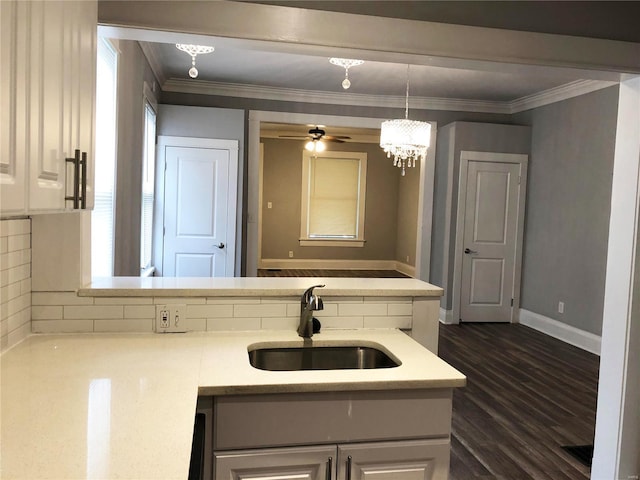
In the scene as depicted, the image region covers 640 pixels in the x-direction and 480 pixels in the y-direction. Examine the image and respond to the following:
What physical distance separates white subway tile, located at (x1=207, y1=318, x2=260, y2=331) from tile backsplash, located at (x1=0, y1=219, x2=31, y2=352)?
2.10 feet

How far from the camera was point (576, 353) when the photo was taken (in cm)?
473

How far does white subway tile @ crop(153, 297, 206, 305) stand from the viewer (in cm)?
193

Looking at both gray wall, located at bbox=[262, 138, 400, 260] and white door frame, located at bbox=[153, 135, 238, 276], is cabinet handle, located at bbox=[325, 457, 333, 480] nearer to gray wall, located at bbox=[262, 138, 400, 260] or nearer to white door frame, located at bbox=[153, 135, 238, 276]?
white door frame, located at bbox=[153, 135, 238, 276]

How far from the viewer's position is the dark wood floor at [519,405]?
2701 mm

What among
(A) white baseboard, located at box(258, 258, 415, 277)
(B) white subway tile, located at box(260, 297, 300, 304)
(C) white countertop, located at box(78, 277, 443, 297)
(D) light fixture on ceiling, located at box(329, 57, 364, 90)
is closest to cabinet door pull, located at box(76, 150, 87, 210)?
(C) white countertop, located at box(78, 277, 443, 297)

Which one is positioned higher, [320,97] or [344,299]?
[320,97]

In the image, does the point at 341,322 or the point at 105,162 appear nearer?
the point at 341,322

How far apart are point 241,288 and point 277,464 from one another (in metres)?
0.71

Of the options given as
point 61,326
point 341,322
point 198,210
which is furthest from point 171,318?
point 198,210

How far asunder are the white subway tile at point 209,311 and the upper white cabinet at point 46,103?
2.03ft

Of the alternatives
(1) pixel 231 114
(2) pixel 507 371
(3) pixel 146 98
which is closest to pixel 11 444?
(3) pixel 146 98

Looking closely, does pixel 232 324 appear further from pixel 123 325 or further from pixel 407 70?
pixel 407 70

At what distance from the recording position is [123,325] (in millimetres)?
1909

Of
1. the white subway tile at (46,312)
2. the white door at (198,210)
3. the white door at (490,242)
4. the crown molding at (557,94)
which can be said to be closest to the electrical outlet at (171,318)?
the white subway tile at (46,312)
